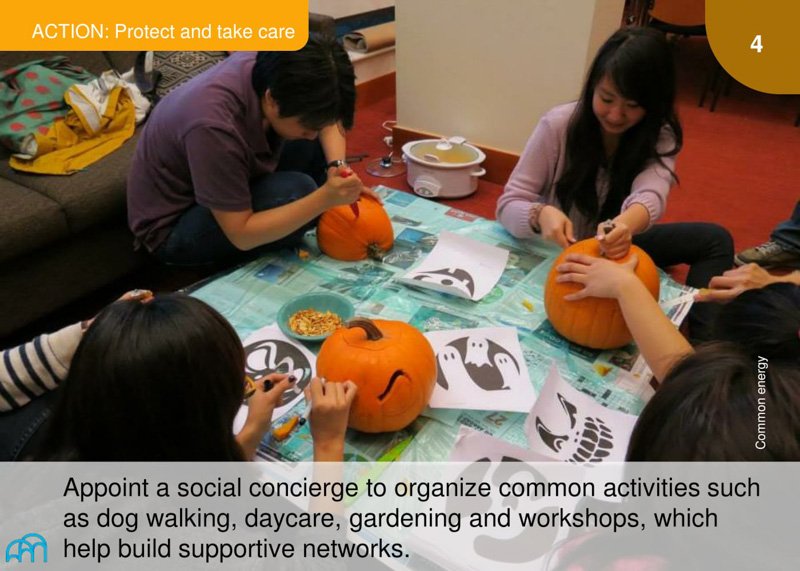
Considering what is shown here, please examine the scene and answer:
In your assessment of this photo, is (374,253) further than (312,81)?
Yes

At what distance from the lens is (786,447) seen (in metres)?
0.53

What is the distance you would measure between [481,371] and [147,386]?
556mm

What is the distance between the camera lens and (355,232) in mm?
1324

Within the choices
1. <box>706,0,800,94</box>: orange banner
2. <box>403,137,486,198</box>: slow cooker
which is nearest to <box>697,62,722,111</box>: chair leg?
<box>403,137,486,198</box>: slow cooker

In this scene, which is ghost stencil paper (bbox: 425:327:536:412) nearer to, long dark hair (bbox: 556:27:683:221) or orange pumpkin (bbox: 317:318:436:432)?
orange pumpkin (bbox: 317:318:436:432)

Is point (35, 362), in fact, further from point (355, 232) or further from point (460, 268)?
point (460, 268)

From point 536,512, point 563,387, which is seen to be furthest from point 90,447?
point 563,387

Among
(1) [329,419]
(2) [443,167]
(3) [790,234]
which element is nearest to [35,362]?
(1) [329,419]

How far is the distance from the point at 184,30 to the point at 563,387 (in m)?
1.12

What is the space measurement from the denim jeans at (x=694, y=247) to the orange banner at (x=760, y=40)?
0.37 metres

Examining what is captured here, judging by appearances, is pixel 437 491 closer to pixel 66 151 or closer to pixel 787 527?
pixel 787 527

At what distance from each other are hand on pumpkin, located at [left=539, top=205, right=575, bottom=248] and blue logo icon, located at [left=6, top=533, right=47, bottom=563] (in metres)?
1.02

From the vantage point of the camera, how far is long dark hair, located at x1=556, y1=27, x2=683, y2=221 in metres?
1.15

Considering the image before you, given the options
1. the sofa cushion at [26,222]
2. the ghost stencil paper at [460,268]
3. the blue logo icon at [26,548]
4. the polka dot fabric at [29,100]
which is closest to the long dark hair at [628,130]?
the ghost stencil paper at [460,268]
